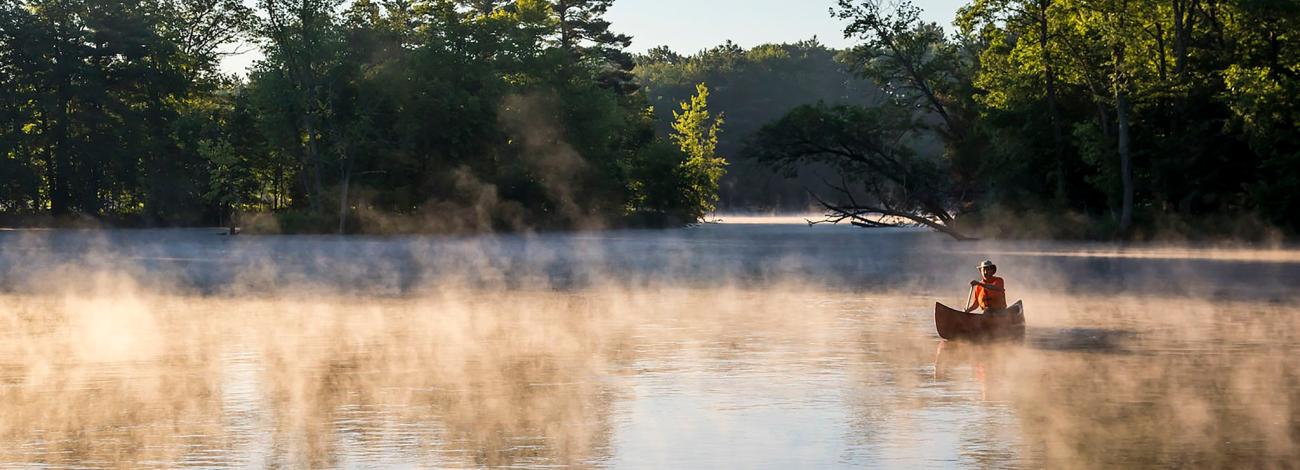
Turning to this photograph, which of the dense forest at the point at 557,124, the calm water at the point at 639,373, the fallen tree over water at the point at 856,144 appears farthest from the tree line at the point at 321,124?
the calm water at the point at 639,373

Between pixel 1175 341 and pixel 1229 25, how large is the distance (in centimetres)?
4766

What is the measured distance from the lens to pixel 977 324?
2298 centimetres

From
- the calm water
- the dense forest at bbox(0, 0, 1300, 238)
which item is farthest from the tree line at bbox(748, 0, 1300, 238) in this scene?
the calm water

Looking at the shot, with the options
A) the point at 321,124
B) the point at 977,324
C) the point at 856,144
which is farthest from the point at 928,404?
the point at 321,124

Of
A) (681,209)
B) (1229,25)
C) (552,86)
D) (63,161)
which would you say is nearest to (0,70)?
(63,161)

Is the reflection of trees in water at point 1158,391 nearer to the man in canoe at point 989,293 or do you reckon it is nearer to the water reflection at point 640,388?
the water reflection at point 640,388

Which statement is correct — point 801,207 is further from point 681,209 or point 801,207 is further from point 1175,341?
point 1175,341

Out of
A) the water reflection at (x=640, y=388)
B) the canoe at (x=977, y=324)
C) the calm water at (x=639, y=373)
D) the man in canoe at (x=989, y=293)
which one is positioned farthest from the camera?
the man in canoe at (x=989, y=293)

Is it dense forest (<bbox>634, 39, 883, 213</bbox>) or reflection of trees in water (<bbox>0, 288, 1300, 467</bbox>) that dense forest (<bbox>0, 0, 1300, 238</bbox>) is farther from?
dense forest (<bbox>634, 39, 883, 213</bbox>)

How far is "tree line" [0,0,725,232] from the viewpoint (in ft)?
312

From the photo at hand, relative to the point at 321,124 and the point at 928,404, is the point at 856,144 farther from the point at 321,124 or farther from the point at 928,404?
the point at 928,404

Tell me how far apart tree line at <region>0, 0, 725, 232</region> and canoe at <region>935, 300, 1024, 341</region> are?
72282 mm

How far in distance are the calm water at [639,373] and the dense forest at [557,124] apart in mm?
27347

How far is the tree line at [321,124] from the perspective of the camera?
9506 centimetres
